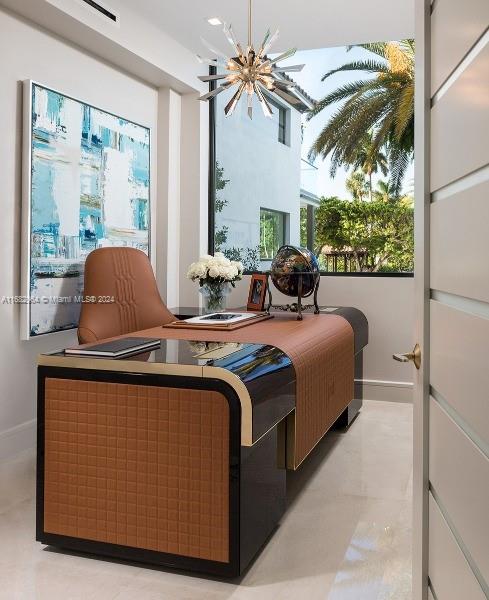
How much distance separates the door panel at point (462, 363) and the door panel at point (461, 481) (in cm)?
4

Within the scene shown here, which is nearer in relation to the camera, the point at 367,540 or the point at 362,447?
the point at 367,540

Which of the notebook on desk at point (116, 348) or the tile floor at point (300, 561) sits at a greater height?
the notebook on desk at point (116, 348)

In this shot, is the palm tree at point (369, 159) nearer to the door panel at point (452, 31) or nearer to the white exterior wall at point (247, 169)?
the white exterior wall at point (247, 169)

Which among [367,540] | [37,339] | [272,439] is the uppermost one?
[37,339]

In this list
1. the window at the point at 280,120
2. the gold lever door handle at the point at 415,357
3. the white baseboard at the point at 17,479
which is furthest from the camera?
the window at the point at 280,120

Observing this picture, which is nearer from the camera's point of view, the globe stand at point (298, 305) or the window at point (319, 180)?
the globe stand at point (298, 305)

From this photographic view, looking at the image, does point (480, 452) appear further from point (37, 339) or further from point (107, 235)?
point (107, 235)

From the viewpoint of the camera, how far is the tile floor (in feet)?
6.13

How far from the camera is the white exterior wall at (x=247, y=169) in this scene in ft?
16.1

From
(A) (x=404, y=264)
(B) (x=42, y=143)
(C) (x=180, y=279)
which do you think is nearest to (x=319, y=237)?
(A) (x=404, y=264)

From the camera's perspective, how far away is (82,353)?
2.13 m

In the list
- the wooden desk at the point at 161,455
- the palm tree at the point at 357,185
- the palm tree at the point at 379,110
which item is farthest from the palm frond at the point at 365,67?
the wooden desk at the point at 161,455

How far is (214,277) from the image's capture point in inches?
153

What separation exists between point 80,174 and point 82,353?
175cm
